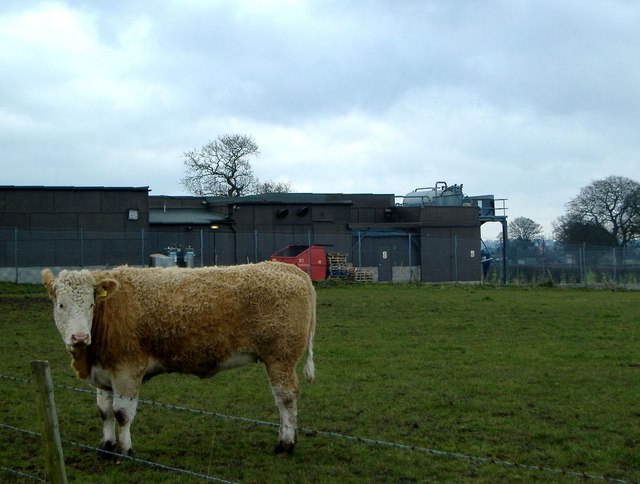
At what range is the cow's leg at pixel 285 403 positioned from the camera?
7949mm

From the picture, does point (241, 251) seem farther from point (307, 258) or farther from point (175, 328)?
point (175, 328)

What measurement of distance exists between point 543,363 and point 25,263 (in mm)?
28212

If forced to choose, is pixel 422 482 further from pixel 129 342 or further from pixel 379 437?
pixel 129 342

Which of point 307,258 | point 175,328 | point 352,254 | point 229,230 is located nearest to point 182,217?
point 229,230

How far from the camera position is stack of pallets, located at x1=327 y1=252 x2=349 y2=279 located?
141 feet

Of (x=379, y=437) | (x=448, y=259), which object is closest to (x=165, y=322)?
(x=379, y=437)

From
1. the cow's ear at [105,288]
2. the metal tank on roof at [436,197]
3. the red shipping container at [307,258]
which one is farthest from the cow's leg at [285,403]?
the metal tank on roof at [436,197]

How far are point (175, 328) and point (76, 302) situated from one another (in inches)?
41.1

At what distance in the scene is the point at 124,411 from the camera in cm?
780

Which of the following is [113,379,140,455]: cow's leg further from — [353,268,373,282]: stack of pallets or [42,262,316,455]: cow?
[353,268,373,282]: stack of pallets

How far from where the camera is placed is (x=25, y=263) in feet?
117

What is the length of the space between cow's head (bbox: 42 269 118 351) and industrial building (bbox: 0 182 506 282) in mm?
28467

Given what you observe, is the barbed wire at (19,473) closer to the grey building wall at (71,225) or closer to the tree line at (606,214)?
the grey building wall at (71,225)

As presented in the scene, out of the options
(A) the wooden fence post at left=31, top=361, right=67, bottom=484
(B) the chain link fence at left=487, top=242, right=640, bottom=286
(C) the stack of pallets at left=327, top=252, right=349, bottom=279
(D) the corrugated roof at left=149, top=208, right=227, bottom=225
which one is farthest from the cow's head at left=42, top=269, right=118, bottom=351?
(D) the corrugated roof at left=149, top=208, right=227, bottom=225
